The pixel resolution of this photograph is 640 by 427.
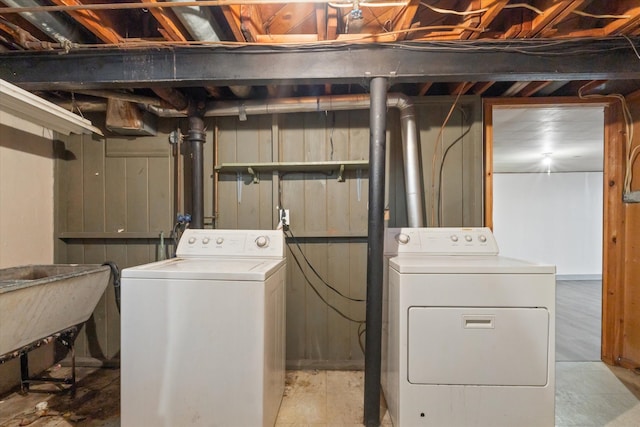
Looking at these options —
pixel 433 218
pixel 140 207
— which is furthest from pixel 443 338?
pixel 140 207

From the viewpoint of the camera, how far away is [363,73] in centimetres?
158

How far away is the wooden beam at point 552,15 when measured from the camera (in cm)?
131

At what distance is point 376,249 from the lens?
1.57 metres

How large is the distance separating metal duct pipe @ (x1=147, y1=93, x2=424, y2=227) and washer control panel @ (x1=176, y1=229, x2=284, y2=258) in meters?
0.92

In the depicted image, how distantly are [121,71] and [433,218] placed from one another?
224 cm

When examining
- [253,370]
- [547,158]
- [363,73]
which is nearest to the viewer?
[253,370]

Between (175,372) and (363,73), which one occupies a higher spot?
(363,73)

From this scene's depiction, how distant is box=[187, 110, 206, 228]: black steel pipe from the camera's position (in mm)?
2178

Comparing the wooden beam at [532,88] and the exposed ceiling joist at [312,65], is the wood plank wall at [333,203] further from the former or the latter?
the exposed ceiling joist at [312,65]

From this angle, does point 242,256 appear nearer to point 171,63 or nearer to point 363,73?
point 171,63

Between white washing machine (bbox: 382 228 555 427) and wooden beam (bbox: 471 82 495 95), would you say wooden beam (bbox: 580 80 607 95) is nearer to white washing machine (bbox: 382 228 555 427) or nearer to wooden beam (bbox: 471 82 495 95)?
wooden beam (bbox: 471 82 495 95)

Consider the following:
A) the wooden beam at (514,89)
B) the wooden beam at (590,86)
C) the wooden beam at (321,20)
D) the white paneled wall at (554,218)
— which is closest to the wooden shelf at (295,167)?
the wooden beam at (321,20)

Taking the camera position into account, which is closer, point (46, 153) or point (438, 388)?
point (438, 388)

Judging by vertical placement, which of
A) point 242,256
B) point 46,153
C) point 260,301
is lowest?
point 260,301
